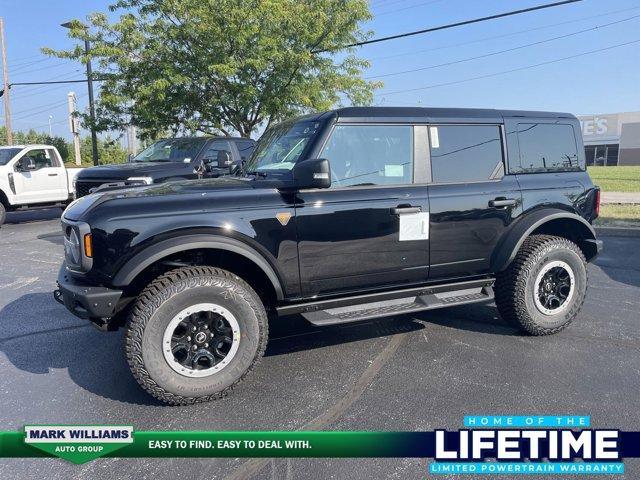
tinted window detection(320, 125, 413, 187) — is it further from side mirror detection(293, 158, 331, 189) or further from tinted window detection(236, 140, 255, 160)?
tinted window detection(236, 140, 255, 160)

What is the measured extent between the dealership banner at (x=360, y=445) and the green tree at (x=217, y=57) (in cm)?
1149

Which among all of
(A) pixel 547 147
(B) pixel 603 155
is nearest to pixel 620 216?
(A) pixel 547 147

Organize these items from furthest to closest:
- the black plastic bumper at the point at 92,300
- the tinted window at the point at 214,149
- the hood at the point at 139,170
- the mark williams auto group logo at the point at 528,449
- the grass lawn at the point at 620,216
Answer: the grass lawn at the point at 620,216 < the tinted window at the point at 214,149 < the hood at the point at 139,170 < the black plastic bumper at the point at 92,300 < the mark williams auto group logo at the point at 528,449

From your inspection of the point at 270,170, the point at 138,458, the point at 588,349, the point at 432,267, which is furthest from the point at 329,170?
the point at 588,349

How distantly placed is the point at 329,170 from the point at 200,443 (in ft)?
6.28

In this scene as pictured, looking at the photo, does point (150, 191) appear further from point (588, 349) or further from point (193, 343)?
point (588, 349)

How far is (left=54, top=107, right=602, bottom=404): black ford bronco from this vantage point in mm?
3104

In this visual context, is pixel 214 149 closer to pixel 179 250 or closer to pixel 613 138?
pixel 179 250

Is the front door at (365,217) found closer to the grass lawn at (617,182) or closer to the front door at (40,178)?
the front door at (40,178)

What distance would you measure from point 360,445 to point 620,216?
1050 cm

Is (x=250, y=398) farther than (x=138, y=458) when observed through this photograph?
Yes

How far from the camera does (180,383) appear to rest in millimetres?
3146

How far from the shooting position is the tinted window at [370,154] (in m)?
3.66

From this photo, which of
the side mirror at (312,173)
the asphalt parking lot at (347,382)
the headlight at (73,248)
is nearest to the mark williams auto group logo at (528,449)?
the asphalt parking lot at (347,382)
